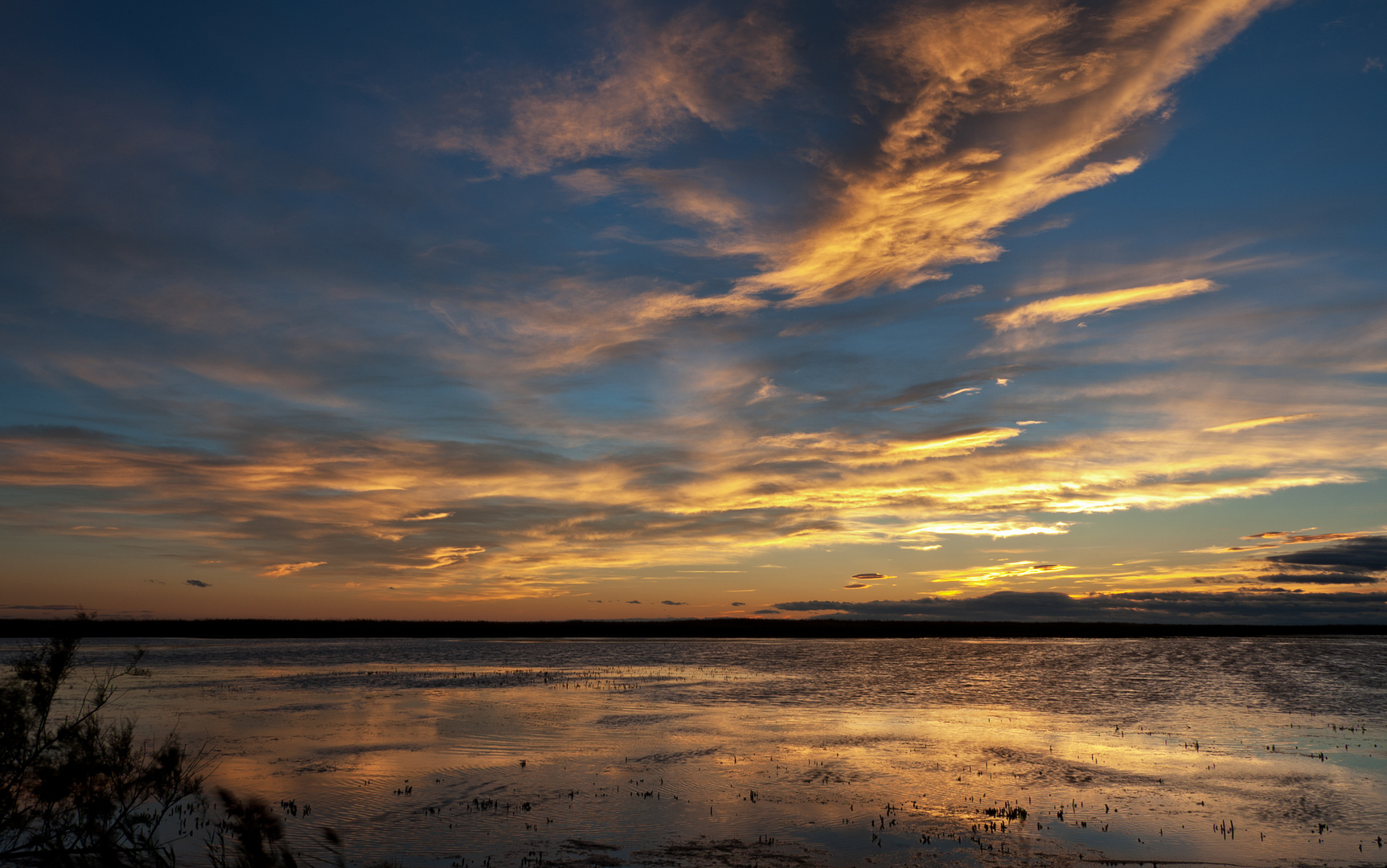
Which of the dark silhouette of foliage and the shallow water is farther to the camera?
the shallow water

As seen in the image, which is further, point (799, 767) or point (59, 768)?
point (799, 767)

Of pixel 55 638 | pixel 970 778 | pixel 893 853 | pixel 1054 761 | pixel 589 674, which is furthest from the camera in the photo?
pixel 589 674

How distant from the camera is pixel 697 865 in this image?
640 inches

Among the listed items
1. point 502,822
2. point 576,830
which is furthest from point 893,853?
point 502,822

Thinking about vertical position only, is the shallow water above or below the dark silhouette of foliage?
below

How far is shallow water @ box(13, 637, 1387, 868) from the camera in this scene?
17.9 m

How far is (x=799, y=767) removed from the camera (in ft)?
85.5

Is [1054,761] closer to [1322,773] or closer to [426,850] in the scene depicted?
[1322,773]

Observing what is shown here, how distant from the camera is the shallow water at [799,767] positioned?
17.9m

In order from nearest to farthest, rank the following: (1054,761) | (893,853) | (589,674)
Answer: (893,853), (1054,761), (589,674)

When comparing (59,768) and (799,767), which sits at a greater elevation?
(59,768)

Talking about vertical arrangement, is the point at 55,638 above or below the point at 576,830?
above

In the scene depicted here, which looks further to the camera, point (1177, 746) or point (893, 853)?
point (1177, 746)

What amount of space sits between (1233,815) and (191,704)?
4268 cm
